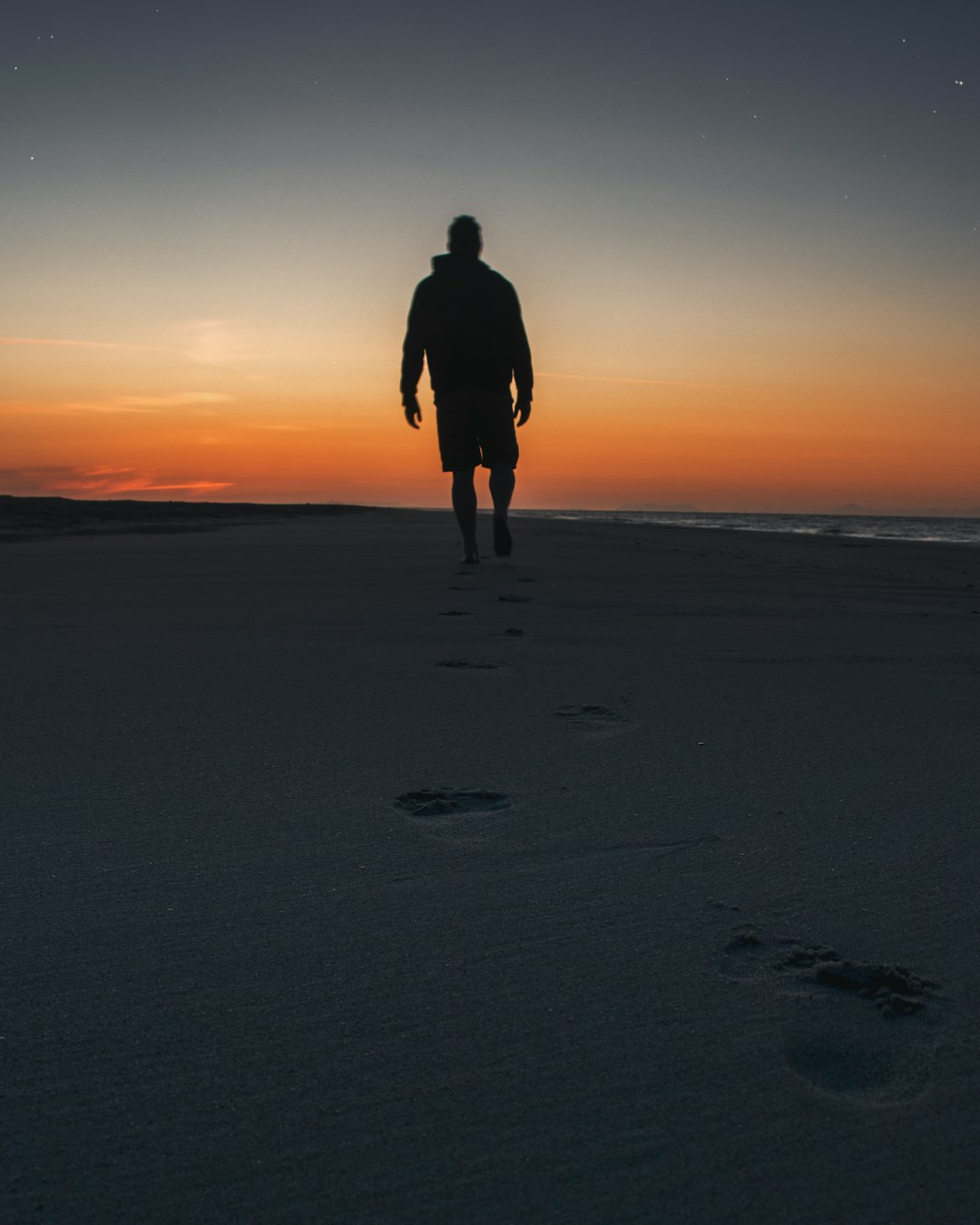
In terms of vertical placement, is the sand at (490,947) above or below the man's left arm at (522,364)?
below

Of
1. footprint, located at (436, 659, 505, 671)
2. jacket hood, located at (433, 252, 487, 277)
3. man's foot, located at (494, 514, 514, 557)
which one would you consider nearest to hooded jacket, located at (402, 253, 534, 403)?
jacket hood, located at (433, 252, 487, 277)

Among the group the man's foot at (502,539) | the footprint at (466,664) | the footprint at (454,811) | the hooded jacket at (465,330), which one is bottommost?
the footprint at (454,811)

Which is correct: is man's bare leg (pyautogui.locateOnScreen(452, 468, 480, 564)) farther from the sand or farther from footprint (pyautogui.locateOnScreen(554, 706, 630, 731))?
footprint (pyautogui.locateOnScreen(554, 706, 630, 731))

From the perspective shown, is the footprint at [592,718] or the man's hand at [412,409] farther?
the man's hand at [412,409]

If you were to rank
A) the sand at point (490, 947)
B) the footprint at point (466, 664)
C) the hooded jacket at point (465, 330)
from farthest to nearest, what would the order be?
the hooded jacket at point (465, 330) < the footprint at point (466, 664) < the sand at point (490, 947)

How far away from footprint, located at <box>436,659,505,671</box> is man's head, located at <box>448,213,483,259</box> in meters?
3.64

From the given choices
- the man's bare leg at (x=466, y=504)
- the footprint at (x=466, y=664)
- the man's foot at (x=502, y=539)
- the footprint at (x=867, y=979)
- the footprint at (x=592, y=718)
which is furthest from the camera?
the man's foot at (x=502, y=539)

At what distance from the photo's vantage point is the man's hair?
18.1ft

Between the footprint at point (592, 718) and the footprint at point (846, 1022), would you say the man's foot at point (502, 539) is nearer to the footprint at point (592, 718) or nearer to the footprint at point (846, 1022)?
the footprint at point (592, 718)

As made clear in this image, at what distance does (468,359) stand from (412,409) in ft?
1.45

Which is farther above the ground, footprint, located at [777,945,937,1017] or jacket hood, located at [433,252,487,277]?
jacket hood, located at [433,252,487,277]

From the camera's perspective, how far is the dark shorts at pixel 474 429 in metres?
5.49

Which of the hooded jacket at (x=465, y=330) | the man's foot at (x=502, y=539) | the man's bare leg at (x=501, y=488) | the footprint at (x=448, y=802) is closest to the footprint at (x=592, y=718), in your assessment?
the footprint at (x=448, y=802)

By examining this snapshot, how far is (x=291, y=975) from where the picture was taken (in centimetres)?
94
